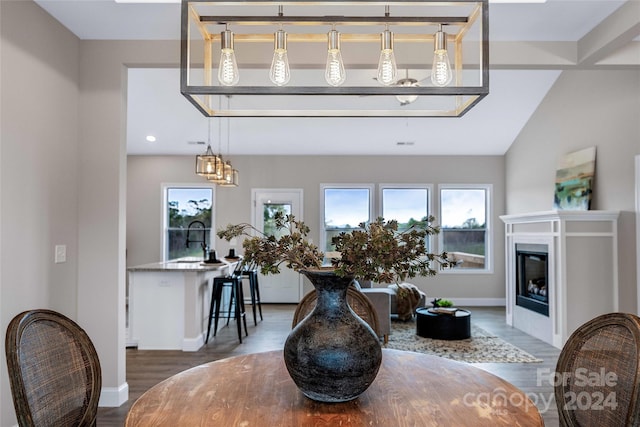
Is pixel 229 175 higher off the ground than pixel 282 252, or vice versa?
pixel 229 175

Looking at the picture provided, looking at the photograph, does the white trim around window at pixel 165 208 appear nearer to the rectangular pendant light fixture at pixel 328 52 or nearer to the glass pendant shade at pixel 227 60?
the rectangular pendant light fixture at pixel 328 52

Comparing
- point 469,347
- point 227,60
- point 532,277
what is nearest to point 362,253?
point 227,60

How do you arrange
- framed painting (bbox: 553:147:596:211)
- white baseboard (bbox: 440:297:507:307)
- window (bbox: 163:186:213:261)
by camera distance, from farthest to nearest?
1. window (bbox: 163:186:213:261)
2. white baseboard (bbox: 440:297:507:307)
3. framed painting (bbox: 553:147:596:211)

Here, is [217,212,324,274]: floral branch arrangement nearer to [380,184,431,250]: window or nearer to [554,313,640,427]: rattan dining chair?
[554,313,640,427]: rattan dining chair

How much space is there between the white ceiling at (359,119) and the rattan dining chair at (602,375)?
215 centimetres

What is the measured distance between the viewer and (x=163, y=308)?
479 cm

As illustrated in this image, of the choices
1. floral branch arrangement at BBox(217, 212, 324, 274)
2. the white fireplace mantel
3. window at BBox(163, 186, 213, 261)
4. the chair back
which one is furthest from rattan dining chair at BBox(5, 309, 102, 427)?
window at BBox(163, 186, 213, 261)

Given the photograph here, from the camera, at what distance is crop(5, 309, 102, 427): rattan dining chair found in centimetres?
124

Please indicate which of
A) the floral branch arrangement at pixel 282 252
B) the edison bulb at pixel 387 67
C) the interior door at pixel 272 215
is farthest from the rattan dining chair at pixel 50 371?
the interior door at pixel 272 215

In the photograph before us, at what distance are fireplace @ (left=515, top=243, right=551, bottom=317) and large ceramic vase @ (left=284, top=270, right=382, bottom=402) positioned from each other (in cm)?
459

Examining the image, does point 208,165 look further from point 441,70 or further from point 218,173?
point 441,70

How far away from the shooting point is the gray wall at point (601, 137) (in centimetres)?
444

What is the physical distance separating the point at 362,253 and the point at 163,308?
4167 millimetres

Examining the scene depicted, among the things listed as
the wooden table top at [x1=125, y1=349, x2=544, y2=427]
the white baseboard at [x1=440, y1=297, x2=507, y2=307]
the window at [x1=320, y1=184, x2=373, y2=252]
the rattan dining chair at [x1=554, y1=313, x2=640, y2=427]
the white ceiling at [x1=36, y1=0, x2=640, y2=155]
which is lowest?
the white baseboard at [x1=440, y1=297, x2=507, y2=307]
